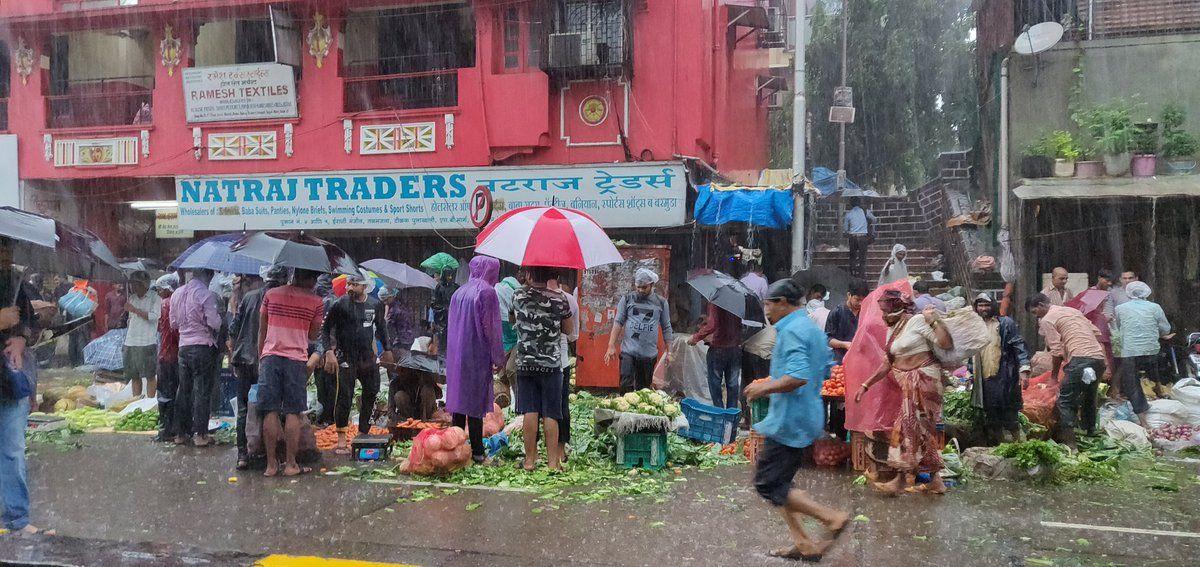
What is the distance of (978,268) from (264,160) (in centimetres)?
1327

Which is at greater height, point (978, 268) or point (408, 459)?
point (978, 268)

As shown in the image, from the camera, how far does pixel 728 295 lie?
9711 mm

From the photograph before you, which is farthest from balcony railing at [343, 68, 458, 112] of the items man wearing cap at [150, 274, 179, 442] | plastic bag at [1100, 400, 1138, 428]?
plastic bag at [1100, 400, 1138, 428]

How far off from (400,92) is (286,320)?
10974mm

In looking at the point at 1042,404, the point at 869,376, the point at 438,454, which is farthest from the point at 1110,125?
the point at 438,454

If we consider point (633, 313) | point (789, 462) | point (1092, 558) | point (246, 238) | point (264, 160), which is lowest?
point (1092, 558)

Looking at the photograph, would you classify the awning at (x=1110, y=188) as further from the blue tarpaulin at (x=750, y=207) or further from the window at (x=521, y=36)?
the window at (x=521, y=36)

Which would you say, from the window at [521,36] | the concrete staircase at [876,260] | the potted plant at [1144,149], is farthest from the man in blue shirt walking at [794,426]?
the concrete staircase at [876,260]

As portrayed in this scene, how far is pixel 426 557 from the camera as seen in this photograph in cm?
534

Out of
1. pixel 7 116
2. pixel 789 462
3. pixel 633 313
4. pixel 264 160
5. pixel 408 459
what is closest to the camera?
pixel 789 462

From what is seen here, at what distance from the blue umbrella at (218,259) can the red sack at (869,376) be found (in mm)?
5385

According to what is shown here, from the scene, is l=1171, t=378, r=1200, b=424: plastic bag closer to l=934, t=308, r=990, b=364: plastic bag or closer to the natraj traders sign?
l=934, t=308, r=990, b=364: plastic bag

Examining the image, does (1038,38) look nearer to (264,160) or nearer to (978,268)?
(978,268)

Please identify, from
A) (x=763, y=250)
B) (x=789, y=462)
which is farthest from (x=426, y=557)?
(x=763, y=250)
